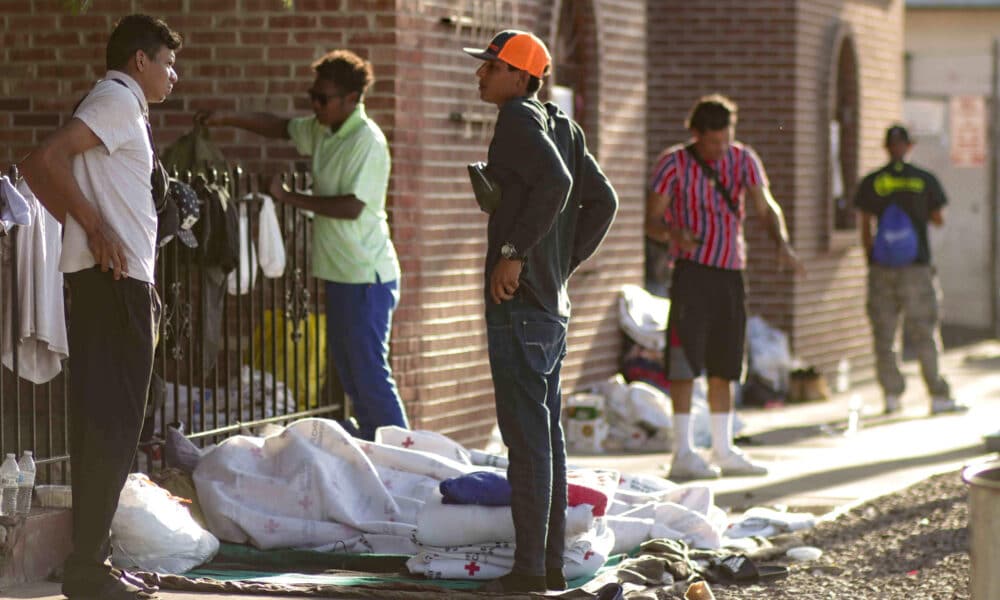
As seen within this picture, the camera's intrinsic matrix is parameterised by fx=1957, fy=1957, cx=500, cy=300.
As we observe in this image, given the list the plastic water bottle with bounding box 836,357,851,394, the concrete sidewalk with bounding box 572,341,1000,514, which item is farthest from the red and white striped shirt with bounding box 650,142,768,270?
the plastic water bottle with bounding box 836,357,851,394

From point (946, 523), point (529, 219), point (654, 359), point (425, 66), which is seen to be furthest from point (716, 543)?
point (654, 359)

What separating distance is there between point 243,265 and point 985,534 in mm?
4938

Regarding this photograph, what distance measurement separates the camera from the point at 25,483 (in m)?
7.41

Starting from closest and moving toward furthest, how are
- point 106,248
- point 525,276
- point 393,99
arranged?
point 106,248 < point 525,276 < point 393,99

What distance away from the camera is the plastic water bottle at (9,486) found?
730 cm

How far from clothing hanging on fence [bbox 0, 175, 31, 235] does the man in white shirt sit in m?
0.57

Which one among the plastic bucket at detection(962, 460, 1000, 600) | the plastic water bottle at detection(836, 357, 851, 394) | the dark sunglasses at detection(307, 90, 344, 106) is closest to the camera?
the plastic bucket at detection(962, 460, 1000, 600)

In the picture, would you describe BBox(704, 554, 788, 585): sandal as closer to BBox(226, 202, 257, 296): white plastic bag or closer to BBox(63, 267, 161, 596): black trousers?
BBox(63, 267, 161, 596): black trousers

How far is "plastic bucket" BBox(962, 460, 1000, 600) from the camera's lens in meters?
5.59

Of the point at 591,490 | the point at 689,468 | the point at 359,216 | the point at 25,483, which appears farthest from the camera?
the point at 689,468

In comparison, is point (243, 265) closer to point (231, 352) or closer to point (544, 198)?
point (231, 352)

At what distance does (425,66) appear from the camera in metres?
10.8

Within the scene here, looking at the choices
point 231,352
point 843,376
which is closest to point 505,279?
point 231,352

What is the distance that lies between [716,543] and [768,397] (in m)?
6.96
